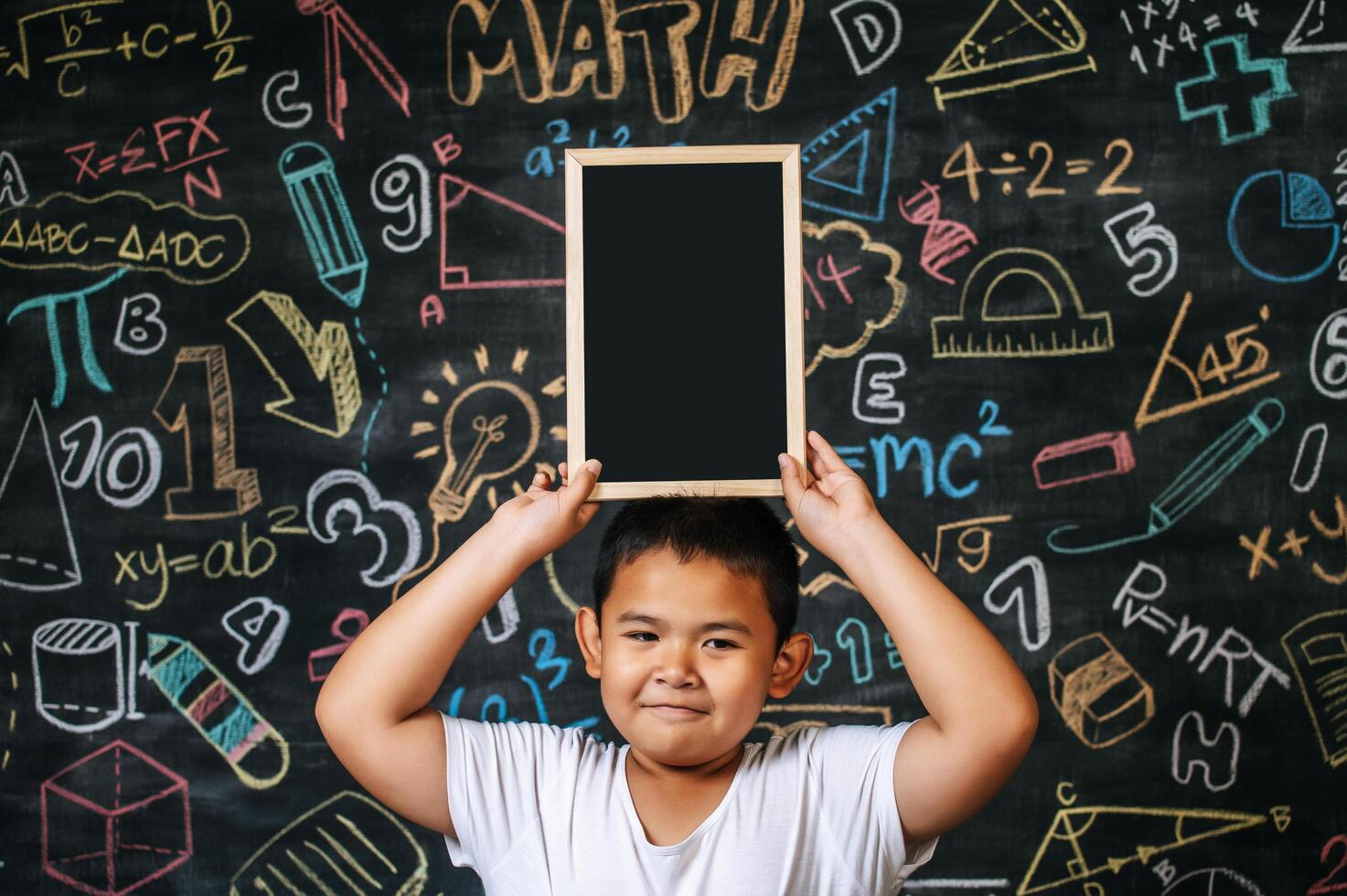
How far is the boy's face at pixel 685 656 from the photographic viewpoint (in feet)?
3.92

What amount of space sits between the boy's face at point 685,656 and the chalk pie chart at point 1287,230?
1.69 m

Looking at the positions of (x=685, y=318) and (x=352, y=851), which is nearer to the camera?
(x=685, y=318)

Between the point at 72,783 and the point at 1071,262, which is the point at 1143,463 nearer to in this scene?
the point at 1071,262

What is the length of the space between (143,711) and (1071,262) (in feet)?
7.32

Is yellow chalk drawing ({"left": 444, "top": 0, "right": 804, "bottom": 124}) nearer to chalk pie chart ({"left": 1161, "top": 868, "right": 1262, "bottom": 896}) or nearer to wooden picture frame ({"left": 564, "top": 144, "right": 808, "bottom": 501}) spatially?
wooden picture frame ({"left": 564, "top": 144, "right": 808, "bottom": 501})

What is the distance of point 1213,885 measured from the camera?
2355 mm

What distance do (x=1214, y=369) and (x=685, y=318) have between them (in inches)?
64.5

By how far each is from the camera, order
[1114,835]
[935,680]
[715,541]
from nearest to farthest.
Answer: [935,680] < [715,541] < [1114,835]

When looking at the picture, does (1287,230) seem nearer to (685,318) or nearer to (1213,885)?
(1213,885)

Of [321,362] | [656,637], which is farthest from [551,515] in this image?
[321,362]

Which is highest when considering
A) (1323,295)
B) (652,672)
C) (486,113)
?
(486,113)

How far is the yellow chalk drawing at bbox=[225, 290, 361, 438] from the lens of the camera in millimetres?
2432

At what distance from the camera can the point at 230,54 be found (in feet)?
8.12

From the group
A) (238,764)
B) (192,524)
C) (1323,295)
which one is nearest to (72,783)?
(238,764)
